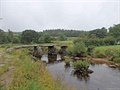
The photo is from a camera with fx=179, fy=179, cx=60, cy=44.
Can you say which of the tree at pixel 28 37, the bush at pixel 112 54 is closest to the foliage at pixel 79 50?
the bush at pixel 112 54

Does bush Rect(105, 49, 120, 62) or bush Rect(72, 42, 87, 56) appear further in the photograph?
bush Rect(72, 42, 87, 56)

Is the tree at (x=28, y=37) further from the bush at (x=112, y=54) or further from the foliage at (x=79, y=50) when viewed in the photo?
the bush at (x=112, y=54)

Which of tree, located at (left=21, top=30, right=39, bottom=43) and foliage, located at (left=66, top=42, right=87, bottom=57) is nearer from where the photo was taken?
foliage, located at (left=66, top=42, right=87, bottom=57)

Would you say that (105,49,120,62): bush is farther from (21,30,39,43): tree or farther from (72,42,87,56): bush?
(21,30,39,43): tree

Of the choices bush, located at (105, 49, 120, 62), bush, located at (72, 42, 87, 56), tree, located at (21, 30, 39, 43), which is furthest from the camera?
tree, located at (21, 30, 39, 43)

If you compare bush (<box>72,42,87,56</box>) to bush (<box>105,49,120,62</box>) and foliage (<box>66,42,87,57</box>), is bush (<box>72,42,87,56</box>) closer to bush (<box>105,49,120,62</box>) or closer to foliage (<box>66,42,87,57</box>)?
foliage (<box>66,42,87,57</box>)

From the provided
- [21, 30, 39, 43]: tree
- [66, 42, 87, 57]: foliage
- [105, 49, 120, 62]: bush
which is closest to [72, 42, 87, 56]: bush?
[66, 42, 87, 57]: foliage

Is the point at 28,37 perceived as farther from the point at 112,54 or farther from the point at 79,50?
the point at 112,54

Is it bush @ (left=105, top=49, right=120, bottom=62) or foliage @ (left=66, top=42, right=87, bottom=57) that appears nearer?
bush @ (left=105, top=49, right=120, bottom=62)

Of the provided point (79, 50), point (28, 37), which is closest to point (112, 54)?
point (79, 50)

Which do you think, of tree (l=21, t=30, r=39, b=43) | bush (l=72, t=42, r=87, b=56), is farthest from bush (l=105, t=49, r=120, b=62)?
tree (l=21, t=30, r=39, b=43)

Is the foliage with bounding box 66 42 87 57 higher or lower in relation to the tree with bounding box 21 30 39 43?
lower

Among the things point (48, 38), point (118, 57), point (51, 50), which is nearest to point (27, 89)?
point (118, 57)

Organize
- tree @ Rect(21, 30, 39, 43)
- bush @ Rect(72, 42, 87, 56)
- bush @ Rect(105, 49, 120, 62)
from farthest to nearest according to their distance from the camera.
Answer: tree @ Rect(21, 30, 39, 43)
bush @ Rect(72, 42, 87, 56)
bush @ Rect(105, 49, 120, 62)
